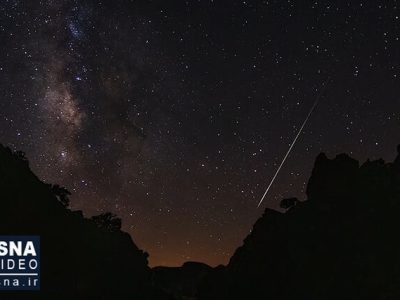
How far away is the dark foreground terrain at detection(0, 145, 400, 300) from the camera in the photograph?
5044 centimetres

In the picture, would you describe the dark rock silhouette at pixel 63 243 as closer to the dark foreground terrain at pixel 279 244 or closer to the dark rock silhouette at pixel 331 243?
the dark foreground terrain at pixel 279 244

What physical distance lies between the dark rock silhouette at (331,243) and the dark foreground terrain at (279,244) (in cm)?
11

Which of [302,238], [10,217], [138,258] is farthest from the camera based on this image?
[138,258]

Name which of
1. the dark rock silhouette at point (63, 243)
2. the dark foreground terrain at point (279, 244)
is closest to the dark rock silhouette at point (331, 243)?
the dark foreground terrain at point (279, 244)

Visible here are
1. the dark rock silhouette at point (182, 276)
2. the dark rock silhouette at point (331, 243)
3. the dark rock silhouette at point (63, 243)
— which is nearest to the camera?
the dark rock silhouette at point (63, 243)

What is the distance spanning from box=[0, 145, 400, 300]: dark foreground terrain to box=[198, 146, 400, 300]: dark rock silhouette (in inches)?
4.3

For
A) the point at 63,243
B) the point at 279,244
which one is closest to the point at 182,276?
the point at 279,244

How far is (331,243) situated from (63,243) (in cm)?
3053

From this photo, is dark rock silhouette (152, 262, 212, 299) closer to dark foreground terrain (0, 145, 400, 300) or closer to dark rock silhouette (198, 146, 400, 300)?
dark foreground terrain (0, 145, 400, 300)

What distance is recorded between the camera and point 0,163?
49562 millimetres

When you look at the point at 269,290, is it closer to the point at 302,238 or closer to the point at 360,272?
the point at 302,238

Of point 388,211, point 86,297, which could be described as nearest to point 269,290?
point 388,211

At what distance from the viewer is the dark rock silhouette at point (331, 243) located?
5097cm

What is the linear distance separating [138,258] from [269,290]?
18.9 m
